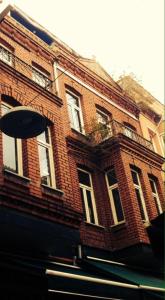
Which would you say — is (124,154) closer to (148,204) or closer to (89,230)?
(148,204)

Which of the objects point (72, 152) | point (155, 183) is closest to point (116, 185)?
point (72, 152)

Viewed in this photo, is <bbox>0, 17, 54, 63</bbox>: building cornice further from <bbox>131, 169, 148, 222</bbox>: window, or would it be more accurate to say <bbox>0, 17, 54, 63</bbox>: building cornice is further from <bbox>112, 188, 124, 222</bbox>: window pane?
<bbox>112, 188, 124, 222</bbox>: window pane

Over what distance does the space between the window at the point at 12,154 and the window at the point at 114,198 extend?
456cm

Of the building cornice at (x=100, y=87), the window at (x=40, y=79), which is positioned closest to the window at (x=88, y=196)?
the window at (x=40, y=79)

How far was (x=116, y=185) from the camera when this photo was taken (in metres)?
13.0

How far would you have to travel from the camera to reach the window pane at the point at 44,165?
10008 millimetres

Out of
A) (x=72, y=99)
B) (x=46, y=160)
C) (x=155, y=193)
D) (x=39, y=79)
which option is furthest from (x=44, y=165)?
(x=155, y=193)

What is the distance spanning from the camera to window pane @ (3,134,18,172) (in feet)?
29.6

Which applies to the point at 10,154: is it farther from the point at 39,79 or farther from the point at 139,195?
the point at 139,195

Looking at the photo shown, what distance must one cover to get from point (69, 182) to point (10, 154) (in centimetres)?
192

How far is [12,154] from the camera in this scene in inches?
368

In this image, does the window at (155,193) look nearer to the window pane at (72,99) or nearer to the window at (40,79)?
the window pane at (72,99)

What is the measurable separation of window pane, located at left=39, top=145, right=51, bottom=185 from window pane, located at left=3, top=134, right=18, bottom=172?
0.96m

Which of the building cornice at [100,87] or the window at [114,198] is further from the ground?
the building cornice at [100,87]
